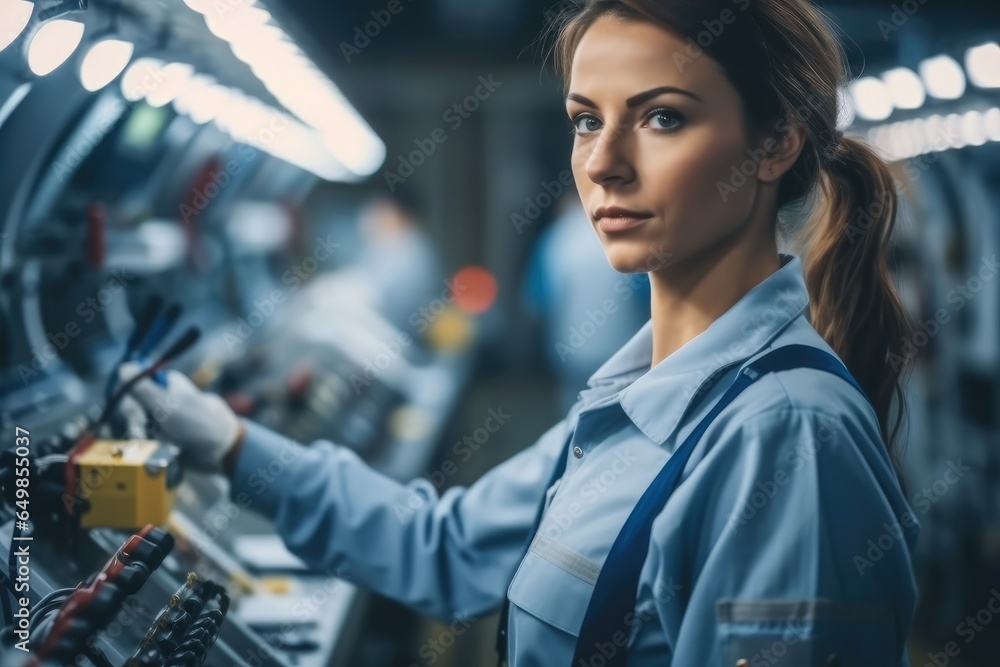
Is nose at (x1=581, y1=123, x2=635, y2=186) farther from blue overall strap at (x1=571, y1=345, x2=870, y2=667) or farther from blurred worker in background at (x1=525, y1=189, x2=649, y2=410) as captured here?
blurred worker in background at (x1=525, y1=189, x2=649, y2=410)

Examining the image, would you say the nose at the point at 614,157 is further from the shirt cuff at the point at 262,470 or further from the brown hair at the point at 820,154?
the shirt cuff at the point at 262,470

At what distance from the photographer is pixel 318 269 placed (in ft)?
19.8

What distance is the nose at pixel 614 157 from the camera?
3.84 feet

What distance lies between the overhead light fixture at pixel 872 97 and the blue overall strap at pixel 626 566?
3309 mm

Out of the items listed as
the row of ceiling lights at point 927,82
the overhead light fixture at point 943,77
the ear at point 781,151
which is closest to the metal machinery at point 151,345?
the ear at point 781,151

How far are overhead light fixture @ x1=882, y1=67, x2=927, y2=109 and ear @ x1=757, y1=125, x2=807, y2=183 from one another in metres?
2.76

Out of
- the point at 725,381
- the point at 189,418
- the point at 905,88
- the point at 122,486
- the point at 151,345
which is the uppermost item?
the point at 905,88

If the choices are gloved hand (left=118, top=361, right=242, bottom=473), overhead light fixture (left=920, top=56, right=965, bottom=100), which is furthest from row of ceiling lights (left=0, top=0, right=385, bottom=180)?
overhead light fixture (left=920, top=56, right=965, bottom=100)

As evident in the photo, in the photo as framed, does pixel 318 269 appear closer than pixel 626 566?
No

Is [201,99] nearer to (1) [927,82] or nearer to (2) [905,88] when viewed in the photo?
(1) [927,82]

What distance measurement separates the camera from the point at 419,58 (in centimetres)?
567

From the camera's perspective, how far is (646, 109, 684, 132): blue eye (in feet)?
3.83

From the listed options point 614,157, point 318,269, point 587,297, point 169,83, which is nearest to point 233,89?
point 169,83

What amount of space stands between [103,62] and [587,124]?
127 centimetres
